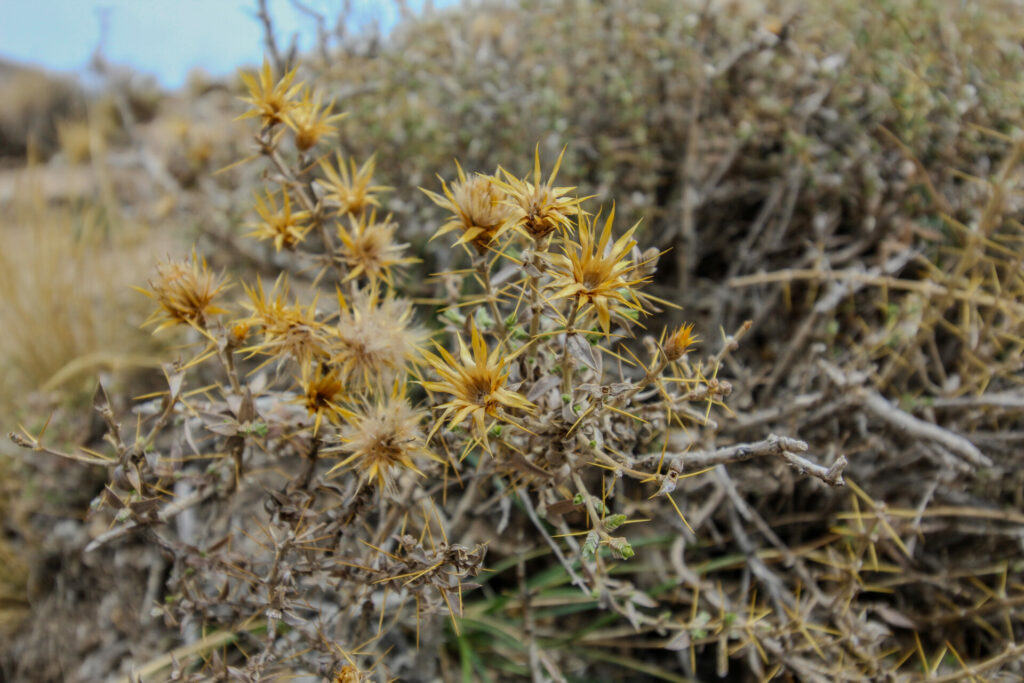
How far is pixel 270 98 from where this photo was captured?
1.10 m

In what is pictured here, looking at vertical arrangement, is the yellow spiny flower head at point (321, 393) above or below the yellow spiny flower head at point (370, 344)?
below

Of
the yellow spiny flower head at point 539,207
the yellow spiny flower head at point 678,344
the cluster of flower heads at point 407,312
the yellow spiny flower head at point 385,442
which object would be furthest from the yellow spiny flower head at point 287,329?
the yellow spiny flower head at point 678,344

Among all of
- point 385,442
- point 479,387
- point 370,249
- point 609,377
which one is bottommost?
point 609,377

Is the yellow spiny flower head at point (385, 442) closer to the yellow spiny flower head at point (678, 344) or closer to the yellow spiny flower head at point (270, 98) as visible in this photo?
the yellow spiny flower head at point (678, 344)

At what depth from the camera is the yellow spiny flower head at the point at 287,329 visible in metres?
1.00

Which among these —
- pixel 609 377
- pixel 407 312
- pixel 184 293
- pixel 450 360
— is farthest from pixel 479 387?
pixel 609 377

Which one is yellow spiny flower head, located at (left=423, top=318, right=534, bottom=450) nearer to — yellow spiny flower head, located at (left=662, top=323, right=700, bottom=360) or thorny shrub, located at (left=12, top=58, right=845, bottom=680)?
thorny shrub, located at (left=12, top=58, right=845, bottom=680)

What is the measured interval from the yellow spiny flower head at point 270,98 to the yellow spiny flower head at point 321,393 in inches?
17.4

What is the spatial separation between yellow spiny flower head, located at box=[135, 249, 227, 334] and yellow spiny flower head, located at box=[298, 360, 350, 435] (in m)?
0.20

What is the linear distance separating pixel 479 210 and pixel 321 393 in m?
0.40

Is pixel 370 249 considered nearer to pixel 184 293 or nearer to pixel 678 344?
pixel 184 293

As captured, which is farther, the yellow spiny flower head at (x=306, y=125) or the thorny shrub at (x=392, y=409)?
the yellow spiny flower head at (x=306, y=125)

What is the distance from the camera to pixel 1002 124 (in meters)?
2.04

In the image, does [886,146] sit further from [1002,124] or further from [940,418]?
[940,418]
